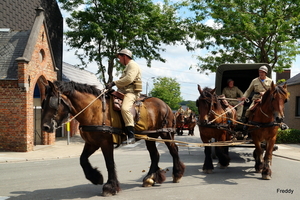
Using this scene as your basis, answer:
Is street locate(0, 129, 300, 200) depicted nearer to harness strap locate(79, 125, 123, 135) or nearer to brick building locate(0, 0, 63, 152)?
harness strap locate(79, 125, 123, 135)

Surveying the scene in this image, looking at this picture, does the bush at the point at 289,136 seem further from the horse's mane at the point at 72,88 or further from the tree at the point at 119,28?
the horse's mane at the point at 72,88

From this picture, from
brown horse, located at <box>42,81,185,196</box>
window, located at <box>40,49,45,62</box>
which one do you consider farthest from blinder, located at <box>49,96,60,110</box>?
window, located at <box>40,49,45,62</box>

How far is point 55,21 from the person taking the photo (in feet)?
67.7

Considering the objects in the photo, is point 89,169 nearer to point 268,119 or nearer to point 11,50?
point 268,119

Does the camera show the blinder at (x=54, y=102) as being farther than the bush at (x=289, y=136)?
No

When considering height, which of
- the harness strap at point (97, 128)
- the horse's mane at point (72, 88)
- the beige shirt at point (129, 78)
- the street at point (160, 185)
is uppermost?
the beige shirt at point (129, 78)

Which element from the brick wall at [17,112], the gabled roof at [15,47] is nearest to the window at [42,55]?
the gabled roof at [15,47]

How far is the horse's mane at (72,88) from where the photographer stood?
6105mm

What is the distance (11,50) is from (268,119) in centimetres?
1298

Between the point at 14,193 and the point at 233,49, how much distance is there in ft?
56.1

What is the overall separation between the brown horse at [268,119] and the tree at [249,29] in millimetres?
8974

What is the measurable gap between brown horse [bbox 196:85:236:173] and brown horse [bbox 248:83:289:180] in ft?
2.42

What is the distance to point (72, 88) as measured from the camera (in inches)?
247

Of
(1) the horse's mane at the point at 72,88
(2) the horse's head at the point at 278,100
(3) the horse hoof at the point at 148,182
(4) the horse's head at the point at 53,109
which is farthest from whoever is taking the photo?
(2) the horse's head at the point at 278,100
